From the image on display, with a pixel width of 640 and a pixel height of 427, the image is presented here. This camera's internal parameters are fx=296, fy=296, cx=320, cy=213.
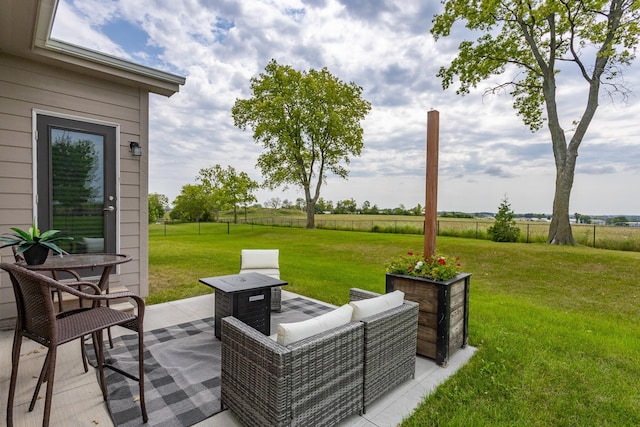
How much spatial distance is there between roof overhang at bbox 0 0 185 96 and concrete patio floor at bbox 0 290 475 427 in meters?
3.09

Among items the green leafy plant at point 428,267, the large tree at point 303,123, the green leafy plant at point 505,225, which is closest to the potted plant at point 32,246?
the green leafy plant at point 428,267

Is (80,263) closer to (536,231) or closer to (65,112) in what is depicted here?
(65,112)

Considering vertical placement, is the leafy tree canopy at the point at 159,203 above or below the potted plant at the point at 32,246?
above

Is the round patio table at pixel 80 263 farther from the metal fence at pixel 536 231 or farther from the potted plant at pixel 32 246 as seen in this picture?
the metal fence at pixel 536 231

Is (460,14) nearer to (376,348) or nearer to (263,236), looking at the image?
(376,348)

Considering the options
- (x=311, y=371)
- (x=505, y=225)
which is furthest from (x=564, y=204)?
(x=311, y=371)

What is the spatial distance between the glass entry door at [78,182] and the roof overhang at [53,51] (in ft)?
2.27

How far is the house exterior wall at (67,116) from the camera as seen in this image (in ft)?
11.3

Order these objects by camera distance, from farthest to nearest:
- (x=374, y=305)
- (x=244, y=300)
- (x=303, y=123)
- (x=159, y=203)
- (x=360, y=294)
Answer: (x=159, y=203) → (x=303, y=123) → (x=244, y=300) → (x=360, y=294) → (x=374, y=305)

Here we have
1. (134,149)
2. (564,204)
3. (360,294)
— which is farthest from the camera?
(564,204)

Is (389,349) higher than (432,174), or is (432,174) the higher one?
(432,174)

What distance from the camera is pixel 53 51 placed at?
3.46 m

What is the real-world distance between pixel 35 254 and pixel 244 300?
1.74m

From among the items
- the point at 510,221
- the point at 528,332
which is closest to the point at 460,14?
the point at 510,221
